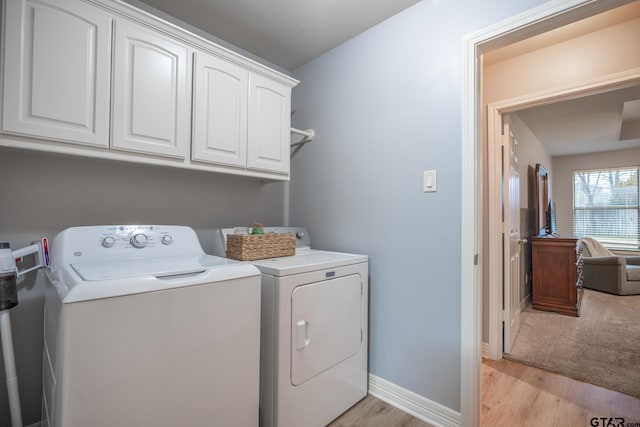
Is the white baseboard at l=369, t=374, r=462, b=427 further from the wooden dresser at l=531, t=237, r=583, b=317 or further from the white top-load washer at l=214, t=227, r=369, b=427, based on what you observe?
the wooden dresser at l=531, t=237, r=583, b=317

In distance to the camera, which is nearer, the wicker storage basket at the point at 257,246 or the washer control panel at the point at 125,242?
the washer control panel at the point at 125,242

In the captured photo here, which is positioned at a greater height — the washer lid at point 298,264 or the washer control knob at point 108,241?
the washer control knob at point 108,241

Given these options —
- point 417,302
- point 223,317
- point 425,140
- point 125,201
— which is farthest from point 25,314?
point 425,140

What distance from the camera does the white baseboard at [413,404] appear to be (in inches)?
61.4

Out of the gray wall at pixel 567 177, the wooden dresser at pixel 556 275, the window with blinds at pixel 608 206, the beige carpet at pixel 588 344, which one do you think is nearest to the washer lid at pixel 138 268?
the beige carpet at pixel 588 344

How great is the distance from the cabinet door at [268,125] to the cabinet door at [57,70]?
74 cm

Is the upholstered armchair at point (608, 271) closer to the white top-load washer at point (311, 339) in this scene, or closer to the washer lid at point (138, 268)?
the white top-load washer at point (311, 339)

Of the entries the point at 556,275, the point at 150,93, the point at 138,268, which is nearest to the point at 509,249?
the point at 556,275

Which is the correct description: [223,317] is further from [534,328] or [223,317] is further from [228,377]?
[534,328]

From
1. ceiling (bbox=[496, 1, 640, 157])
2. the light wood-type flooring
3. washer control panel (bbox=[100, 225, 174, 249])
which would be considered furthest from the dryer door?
ceiling (bbox=[496, 1, 640, 157])

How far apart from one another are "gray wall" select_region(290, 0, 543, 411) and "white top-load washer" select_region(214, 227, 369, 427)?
0.71 feet

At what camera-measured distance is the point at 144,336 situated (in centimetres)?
100

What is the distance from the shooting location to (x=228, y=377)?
1.21 metres

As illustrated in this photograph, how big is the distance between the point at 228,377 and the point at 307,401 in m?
0.50
